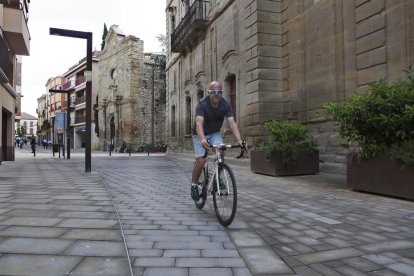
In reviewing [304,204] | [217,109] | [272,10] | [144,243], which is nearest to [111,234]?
[144,243]

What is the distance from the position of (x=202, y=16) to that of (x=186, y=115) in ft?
18.9

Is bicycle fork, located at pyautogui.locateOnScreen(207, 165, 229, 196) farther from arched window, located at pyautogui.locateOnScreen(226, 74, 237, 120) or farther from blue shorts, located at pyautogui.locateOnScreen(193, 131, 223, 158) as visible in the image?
arched window, located at pyautogui.locateOnScreen(226, 74, 237, 120)

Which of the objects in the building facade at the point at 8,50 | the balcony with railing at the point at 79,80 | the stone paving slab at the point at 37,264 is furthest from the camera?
the balcony with railing at the point at 79,80

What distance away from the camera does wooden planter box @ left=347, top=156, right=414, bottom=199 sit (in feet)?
19.3

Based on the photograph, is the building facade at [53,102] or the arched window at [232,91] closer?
the arched window at [232,91]

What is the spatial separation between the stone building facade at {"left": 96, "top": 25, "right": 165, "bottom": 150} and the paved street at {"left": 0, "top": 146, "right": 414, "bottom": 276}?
3229 cm

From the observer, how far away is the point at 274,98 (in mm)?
12742

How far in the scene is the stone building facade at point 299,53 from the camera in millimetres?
8773

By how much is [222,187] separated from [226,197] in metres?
0.16

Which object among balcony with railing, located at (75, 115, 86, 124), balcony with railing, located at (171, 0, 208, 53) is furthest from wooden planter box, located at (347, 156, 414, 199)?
balcony with railing, located at (75, 115, 86, 124)

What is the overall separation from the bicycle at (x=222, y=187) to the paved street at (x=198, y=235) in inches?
5.5

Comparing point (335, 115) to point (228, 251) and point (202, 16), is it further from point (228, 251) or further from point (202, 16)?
point (202, 16)

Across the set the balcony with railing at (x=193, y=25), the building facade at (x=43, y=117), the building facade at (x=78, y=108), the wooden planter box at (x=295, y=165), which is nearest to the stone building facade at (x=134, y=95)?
the building facade at (x=78, y=108)

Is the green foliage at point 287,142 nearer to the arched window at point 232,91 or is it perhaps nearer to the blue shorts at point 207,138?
the blue shorts at point 207,138
